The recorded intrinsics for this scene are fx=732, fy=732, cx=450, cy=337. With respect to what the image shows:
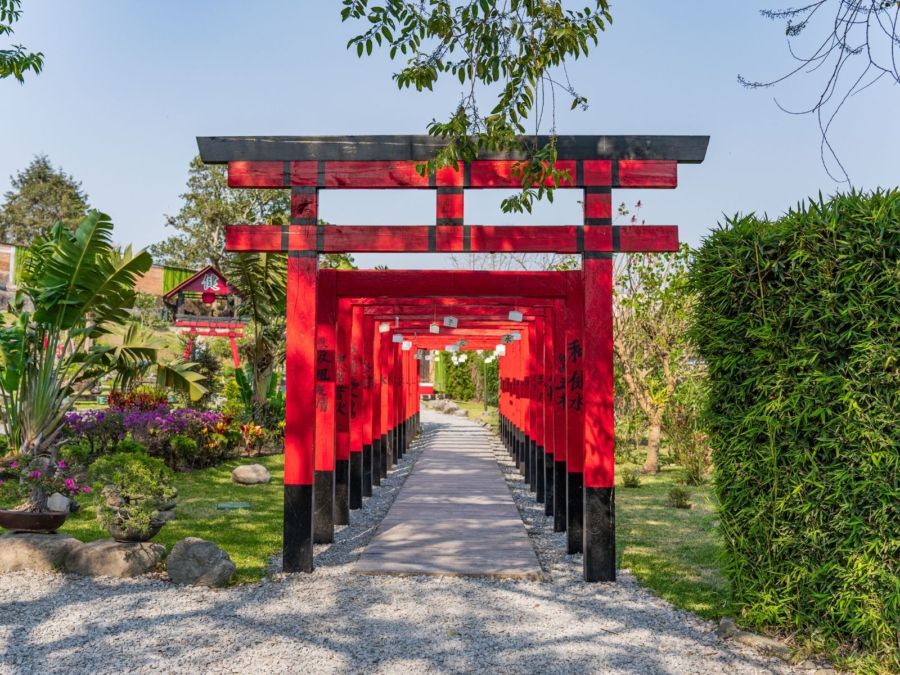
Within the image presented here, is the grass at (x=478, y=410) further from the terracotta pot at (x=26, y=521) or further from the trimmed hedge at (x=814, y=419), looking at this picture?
the trimmed hedge at (x=814, y=419)

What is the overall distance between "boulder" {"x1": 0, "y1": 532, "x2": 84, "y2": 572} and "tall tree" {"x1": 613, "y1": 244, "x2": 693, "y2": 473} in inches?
401

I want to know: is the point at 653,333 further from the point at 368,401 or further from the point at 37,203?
the point at 37,203

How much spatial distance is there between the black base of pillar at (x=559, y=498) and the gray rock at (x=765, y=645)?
4193 millimetres

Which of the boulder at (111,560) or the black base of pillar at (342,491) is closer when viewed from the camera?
the boulder at (111,560)

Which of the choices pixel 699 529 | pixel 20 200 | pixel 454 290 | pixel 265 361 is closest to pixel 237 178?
pixel 454 290

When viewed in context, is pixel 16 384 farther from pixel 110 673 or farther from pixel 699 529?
pixel 699 529

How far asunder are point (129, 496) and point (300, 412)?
5.17ft

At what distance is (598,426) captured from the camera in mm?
6285

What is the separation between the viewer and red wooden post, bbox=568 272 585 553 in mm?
7242

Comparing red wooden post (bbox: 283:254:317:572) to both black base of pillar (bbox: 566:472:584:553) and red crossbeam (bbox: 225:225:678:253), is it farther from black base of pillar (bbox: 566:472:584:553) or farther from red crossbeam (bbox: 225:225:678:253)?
black base of pillar (bbox: 566:472:584:553)

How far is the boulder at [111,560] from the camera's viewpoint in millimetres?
6044

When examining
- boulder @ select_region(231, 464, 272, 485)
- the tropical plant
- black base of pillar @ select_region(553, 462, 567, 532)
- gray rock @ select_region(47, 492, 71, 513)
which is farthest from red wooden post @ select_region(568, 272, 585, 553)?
the tropical plant

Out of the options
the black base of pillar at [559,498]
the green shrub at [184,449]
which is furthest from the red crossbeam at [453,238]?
the green shrub at [184,449]

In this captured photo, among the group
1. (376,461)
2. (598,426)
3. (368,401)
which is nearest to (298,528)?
(598,426)
